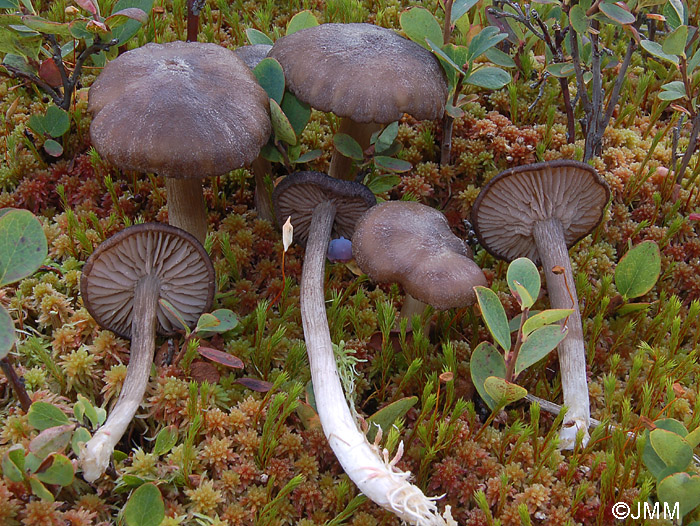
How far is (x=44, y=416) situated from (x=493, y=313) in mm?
1341

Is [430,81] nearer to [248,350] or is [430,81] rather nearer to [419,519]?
[248,350]

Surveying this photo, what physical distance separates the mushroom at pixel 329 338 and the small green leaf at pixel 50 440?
0.76 meters

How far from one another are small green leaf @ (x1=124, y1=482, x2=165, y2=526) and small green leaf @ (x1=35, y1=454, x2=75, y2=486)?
0.61ft

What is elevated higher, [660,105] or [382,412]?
[660,105]

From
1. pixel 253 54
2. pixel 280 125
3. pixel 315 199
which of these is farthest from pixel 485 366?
pixel 253 54

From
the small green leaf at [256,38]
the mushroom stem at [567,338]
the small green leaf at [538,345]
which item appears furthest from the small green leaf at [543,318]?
→ the small green leaf at [256,38]

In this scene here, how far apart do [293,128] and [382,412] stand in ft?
3.81

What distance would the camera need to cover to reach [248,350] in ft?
7.29

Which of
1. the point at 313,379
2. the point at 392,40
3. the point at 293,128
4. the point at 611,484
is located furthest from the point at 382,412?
the point at 392,40

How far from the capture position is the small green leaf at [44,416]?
1671 mm

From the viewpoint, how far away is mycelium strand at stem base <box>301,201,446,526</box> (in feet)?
5.65

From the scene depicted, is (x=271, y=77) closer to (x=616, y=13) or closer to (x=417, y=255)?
(x=417, y=255)

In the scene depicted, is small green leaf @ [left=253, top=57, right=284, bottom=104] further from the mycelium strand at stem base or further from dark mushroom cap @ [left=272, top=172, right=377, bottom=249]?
the mycelium strand at stem base

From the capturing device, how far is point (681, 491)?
1.71 meters
